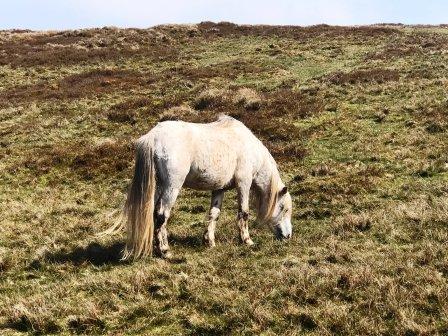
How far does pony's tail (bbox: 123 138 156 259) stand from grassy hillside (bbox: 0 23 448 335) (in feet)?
1.34

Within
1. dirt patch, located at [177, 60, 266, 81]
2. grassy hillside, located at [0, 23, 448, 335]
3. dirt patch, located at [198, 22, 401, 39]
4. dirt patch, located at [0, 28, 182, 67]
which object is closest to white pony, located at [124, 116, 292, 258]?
grassy hillside, located at [0, 23, 448, 335]

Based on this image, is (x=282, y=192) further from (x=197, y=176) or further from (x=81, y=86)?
(x=81, y=86)

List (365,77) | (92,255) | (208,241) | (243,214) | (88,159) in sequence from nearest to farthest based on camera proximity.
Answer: (92,255) → (208,241) → (243,214) → (88,159) → (365,77)

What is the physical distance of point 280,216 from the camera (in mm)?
10461

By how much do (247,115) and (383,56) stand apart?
65.6 feet

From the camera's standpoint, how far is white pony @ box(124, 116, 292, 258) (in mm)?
8633

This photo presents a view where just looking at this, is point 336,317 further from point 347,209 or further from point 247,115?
point 247,115

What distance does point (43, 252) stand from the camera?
9906 mm

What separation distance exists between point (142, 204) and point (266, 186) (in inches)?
127

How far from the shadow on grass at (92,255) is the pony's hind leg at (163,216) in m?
0.83

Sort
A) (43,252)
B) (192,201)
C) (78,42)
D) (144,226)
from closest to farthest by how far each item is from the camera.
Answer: (144,226) → (43,252) → (192,201) → (78,42)

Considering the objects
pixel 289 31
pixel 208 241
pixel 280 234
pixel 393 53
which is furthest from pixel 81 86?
pixel 289 31

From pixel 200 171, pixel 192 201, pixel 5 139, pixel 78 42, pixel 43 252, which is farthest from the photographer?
pixel 78 42

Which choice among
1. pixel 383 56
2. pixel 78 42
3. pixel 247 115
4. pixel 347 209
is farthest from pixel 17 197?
pixel 78 42
